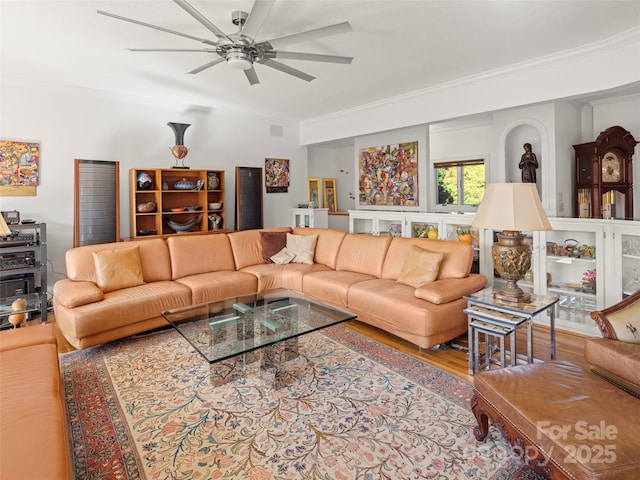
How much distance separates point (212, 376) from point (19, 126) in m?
3.85

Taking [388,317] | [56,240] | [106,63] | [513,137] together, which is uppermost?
[106,63]

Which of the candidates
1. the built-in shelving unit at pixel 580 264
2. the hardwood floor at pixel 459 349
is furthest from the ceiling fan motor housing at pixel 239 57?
the built-in shelving unit at pixel 580 264

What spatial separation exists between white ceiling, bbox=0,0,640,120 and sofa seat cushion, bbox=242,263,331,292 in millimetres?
2236

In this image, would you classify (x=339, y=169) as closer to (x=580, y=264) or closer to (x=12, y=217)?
(x=580, y=264)

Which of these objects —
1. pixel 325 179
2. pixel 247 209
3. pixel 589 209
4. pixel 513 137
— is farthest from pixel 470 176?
pixel 247 209

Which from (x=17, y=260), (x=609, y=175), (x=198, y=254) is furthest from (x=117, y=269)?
(x=609, y=175)

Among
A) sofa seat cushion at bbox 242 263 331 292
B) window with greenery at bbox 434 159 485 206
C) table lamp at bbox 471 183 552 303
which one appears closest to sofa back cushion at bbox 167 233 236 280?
sofa seat cushion at bbox 242 263 331 292

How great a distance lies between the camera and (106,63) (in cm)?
376

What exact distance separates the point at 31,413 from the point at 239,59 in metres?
2.43

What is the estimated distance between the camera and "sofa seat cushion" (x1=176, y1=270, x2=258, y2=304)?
12.8 feet

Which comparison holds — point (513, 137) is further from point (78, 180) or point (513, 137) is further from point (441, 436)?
point (78, 180)

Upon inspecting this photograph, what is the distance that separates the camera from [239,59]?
2.70 m

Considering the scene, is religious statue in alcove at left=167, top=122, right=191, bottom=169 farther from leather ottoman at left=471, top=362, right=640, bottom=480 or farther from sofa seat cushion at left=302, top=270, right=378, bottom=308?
leather ottoman at left=471, top=362, right=640, bottom=480

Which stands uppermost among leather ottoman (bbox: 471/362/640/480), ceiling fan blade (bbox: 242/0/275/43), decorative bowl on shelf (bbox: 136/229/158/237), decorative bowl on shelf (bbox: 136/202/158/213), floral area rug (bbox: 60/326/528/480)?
ceiling fan blade (bbox: 242/0/275/43)
